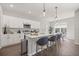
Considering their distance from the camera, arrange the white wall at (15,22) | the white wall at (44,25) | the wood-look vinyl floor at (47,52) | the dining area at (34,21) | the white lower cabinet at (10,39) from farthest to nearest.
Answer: the white wall at (44,25) < the white wall at (15,22) < the white lower cabinet at (10,39) < the dining area at (34,21) < the wood-look vinyl floor at (47,52)

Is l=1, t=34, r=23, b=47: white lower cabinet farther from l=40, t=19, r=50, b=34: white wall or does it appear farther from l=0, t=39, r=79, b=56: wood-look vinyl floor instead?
l=40, t=19, r=50, b=34: white wall

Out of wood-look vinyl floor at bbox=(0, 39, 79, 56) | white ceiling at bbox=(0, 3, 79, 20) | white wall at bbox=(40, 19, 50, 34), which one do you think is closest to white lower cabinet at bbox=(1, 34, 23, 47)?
wood-look vinyl floor at bbox=(0, 39, 79, 56)

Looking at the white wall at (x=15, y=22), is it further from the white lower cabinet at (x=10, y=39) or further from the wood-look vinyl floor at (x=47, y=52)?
the wood-look vinyl floor at (x=47, y=52)

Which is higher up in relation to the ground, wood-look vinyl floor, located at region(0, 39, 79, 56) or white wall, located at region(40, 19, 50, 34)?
white wall, located at region(40, 19, 50, 34)

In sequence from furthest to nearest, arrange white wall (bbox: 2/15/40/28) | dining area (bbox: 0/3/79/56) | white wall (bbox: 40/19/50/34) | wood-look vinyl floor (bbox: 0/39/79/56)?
white wall (bbox: 40/19/50/34), white wall (bbox: 2/15/40/28), dining area (bbox: 0/3/79/56), wood-look vinyl floor (bbox: 0/39/79/56)

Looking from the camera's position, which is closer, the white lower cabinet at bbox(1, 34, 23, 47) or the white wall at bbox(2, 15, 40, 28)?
the white lower cabinet at bbox(1, 34, 23, 47)

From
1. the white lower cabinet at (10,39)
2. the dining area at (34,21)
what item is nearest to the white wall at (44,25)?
the dining area at (34,21)

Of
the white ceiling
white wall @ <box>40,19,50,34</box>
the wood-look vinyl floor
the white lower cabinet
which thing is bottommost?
the wood-look vinyl floor

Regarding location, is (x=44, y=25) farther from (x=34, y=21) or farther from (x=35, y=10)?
(x=35, y=10)

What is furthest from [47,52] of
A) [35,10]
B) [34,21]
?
[35,10]

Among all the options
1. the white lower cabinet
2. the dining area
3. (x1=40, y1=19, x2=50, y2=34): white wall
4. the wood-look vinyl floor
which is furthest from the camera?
(x1=40, y1=19, x2=50, y2=34): white wall

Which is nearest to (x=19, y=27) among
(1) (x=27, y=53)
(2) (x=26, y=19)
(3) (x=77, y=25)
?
(2) (x=26, y=19)

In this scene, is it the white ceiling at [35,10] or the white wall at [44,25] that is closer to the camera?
the white ceiling at [35,10]

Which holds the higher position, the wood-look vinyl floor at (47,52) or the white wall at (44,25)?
the white wall at (44,25)
